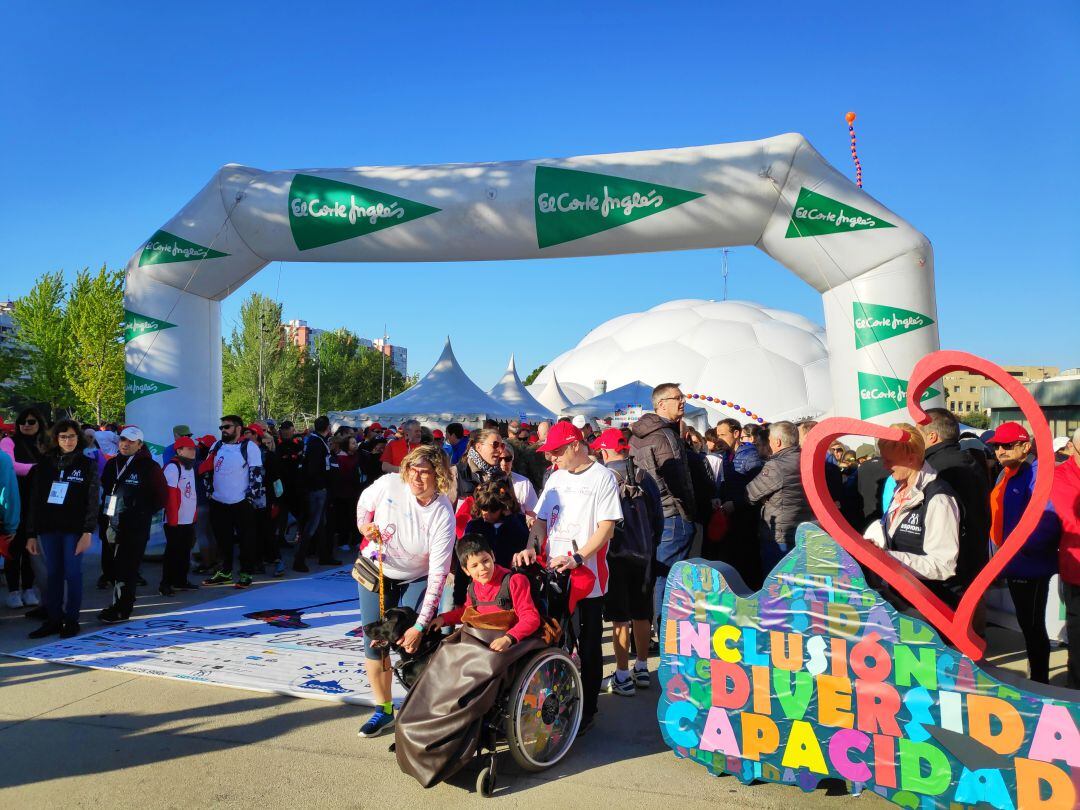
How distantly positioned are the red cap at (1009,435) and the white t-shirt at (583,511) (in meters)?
2.46

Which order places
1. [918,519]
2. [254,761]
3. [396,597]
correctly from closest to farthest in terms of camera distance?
[918,519]
[254,761]
[396,597]

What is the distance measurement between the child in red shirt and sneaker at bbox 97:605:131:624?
399 centimetres

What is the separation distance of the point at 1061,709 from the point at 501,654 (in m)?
2.08

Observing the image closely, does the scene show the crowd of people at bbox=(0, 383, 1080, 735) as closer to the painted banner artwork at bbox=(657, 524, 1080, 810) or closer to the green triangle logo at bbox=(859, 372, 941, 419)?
the painted banner artwork at bbox=(657, 524, 1080, 810)

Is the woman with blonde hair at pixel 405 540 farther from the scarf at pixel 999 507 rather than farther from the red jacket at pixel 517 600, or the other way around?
the scarf at pixel 999 507

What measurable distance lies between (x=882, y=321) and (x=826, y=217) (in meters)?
1.32

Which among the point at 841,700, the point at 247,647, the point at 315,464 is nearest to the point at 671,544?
the point at 841,700

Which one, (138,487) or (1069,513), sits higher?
(138,487)

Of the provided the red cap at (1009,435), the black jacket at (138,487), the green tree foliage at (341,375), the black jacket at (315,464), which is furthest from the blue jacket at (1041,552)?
the green tree foliage at (341,375)

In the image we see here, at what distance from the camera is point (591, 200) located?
893 centimetres

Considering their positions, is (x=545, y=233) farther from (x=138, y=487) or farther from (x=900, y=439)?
(x=900, y=439)

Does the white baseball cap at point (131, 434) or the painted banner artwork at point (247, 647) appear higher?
the white baseball cap at point (131, 434)

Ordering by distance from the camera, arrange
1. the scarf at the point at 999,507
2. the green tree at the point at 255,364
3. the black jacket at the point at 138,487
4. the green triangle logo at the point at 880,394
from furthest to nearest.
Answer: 1. the green tree at the point at 255,364
2. the green triangle logo at the point at 880,394
3. the black jacket at the point at 138,487
4. the scarf at the point at 999,507

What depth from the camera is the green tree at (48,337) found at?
3291 centimetres
